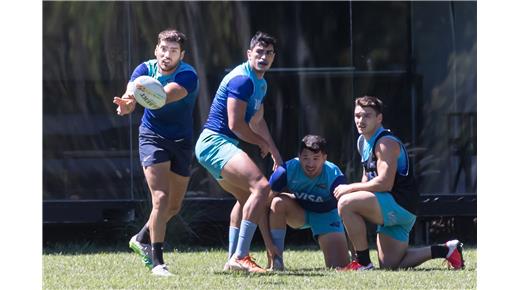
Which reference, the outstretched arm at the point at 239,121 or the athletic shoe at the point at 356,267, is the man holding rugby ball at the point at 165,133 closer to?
the outstretched arm at the point at 239,121

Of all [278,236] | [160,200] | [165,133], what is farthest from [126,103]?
[278,236]

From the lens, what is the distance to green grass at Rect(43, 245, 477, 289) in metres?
7.22

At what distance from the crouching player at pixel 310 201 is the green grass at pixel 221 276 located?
197mm

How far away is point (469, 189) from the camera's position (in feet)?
39.7

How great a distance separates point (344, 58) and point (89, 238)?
10.8 feet

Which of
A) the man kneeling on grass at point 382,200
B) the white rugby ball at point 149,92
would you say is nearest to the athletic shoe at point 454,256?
the man kneeling on grass at point 382,200

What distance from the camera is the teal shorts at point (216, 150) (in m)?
7.82

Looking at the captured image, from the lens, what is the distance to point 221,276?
772 cm

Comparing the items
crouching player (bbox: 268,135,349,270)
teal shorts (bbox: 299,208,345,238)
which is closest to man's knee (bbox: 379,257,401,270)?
crouching player (bbox: 268,135,349,270)

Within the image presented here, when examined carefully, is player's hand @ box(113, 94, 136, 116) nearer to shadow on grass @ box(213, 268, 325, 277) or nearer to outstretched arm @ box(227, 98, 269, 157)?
outstretched arm @ box(227, 98, 269, 157)

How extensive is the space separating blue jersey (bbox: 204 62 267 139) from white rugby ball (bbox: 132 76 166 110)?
21.2 inches

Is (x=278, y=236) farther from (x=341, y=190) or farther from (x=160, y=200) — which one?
(x=160, y=200)

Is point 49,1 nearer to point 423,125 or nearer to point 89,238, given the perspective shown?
point 89,238
